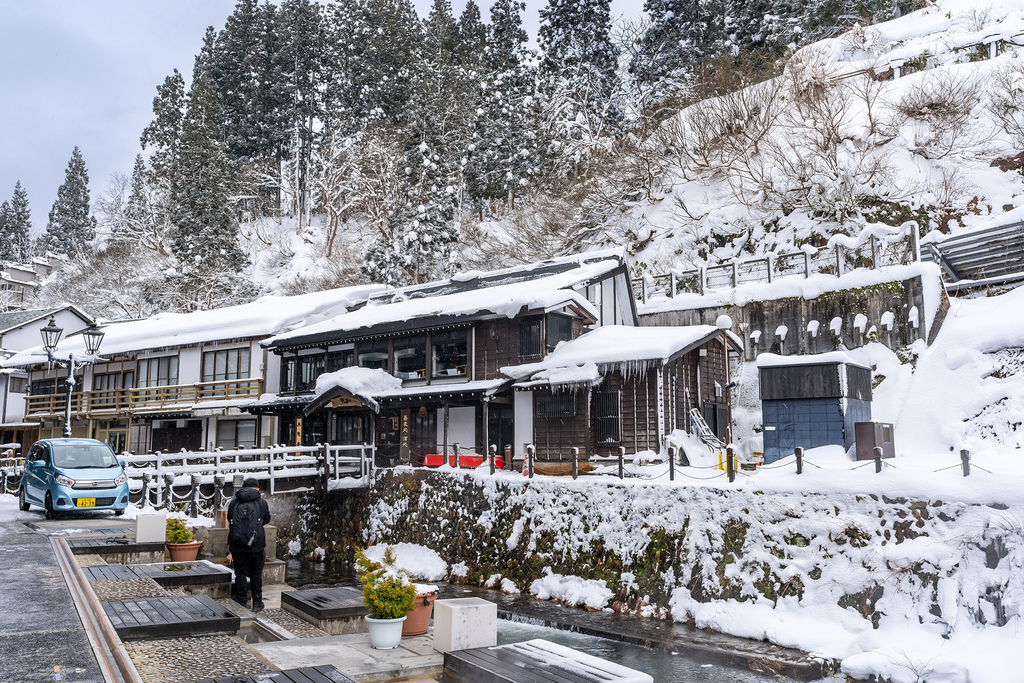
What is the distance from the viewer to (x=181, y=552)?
14477mm

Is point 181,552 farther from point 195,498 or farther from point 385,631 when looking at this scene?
point 195,498

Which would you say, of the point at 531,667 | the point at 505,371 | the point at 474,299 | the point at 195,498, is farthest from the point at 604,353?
the point at 531,667

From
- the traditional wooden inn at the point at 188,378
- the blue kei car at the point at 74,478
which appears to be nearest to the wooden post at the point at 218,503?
the blue kei car at the point at 74,478

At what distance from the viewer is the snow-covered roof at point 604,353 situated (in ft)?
74.1

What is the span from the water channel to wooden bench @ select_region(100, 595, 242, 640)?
21.1ft

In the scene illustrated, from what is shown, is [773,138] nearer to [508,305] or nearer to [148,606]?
[508,305]

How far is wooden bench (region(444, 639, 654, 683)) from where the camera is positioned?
7.61 m

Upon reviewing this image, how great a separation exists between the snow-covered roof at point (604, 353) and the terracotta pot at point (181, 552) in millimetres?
12386

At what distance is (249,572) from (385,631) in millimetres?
3864

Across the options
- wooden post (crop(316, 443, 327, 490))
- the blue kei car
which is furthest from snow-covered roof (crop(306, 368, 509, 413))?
the blue kei car

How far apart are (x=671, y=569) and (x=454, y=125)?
41682 millimetres

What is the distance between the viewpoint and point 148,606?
31.3ft

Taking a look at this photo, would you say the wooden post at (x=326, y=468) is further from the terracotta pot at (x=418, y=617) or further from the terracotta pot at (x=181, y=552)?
the terracotta pot at (x=418, y=617)

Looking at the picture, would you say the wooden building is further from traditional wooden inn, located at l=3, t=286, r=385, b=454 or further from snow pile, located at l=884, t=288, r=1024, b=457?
traditional wooden inn, located at l=3, t=286, r=385, b=454
